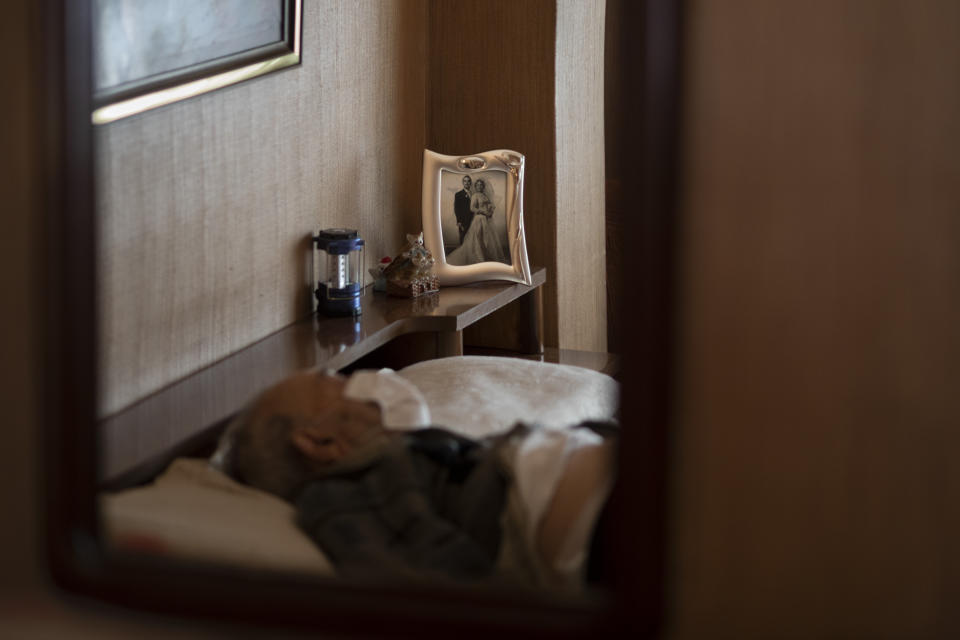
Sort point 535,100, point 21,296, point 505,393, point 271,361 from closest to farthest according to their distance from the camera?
point 21,296 → point 505,393 → point 271,361 → point 535,100

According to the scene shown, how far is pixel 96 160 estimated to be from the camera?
682 mm

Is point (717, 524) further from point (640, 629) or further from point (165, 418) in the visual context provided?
point (165, 418)

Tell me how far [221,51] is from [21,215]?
59 centimetres

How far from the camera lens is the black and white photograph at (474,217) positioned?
5.41 ft

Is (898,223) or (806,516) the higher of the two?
(898,223)

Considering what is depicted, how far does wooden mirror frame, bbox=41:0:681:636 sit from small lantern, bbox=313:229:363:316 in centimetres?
76

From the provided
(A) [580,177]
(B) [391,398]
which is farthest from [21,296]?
(A) [580,177]

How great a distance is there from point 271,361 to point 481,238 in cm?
53

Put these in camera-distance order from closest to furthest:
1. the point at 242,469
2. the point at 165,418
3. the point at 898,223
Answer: the point at 898,223, the point at 242,469, the point at 165,418

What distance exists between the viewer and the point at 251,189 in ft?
4.25

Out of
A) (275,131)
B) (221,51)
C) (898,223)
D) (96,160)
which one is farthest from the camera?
(275,131)

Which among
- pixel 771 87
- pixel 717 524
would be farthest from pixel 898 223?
pixel 717 524

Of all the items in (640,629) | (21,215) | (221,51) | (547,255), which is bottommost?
(640,629)

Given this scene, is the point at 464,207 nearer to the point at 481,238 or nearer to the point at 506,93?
the point at 481,238
